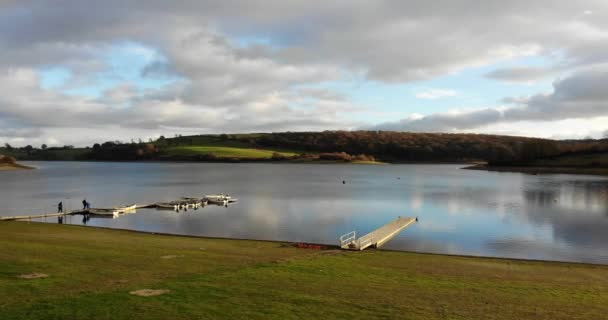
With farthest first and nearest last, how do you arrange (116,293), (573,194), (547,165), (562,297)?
(547,165) < (573,194) < (562,297) < (116,293)

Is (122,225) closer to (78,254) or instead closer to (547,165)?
(78,254)

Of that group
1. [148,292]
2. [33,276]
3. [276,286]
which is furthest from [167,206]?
[148,292]

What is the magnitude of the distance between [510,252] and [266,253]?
17544mm

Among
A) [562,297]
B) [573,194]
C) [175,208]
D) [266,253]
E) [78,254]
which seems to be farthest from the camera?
[573,194]

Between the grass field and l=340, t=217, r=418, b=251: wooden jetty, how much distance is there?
5310 millimetres

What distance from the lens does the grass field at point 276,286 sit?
39.6 feet

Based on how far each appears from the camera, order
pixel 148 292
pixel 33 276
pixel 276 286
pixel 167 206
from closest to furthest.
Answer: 1. pixel 148 292
2. pixel 276 286
3. pixel 33 276
4. pixel 167 206

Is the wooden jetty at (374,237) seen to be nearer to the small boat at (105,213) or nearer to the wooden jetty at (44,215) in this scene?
the small boat at (105,213)

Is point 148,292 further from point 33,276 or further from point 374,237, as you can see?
point 374,237

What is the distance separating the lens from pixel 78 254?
20766 mm

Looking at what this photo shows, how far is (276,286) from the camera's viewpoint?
50.1 ft

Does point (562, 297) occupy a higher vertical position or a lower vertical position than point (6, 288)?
lower

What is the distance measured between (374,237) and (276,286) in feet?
68.1

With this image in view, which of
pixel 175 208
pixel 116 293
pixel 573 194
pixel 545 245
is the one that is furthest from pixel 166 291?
pixel 573 194
